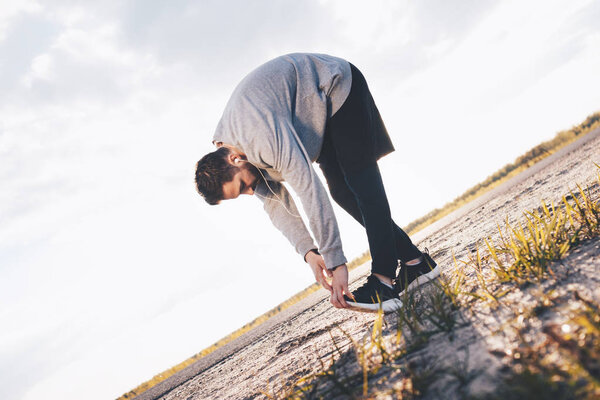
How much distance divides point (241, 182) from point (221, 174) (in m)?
0.16

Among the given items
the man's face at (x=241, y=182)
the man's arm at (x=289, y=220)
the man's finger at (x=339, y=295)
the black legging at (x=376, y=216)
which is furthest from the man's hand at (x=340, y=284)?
the man's face at (x=241, y=182)

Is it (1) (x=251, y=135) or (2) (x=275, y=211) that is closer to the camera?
(1) (x=251, y=135)

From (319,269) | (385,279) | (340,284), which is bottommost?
(385,279)

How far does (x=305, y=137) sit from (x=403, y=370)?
1.36 metres

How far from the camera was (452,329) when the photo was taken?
4.18 ft

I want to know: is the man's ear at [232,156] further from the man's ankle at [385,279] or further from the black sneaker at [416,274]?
the black sneaker at [416,274]

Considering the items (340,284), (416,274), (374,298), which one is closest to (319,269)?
(340,284)

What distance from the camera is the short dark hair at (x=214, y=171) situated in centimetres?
211

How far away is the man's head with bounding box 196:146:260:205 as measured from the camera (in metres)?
2.11

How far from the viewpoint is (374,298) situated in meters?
2.11

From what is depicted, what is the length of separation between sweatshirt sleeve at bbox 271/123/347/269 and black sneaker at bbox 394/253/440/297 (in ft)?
1.88

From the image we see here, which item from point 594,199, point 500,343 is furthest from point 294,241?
point 594,199

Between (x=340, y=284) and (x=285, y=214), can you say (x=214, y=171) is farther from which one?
(x=340, y=284)

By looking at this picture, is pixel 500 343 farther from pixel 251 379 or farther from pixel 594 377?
pixel 251 379
